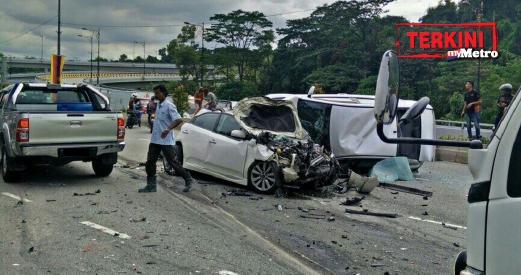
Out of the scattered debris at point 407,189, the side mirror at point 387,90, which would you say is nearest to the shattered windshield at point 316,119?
the scattered debris at point 407,189

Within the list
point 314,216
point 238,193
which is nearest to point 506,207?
point 314,216

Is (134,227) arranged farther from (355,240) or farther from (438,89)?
(438,89)

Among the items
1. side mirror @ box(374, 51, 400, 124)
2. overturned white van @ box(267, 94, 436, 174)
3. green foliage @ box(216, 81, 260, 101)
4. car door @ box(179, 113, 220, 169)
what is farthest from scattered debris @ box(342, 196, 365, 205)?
green foliage @ box(216, 81, 260, 101)

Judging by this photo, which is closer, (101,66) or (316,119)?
(316,119)

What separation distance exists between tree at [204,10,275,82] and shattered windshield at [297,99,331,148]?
149 feet

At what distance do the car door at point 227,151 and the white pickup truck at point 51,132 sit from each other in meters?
1.77

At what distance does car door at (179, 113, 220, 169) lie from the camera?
970 centimetres

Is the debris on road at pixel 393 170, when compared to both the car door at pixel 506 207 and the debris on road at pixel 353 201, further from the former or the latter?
the car door at pixel 506 207

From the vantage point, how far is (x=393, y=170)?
10.7 meters

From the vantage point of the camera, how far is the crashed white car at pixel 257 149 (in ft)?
27.9

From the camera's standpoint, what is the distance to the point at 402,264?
5.27 m

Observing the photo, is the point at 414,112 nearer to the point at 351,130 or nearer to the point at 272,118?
the point at 272,118

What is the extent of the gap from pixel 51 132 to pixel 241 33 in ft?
159

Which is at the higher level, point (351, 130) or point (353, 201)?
point (351, 130)
